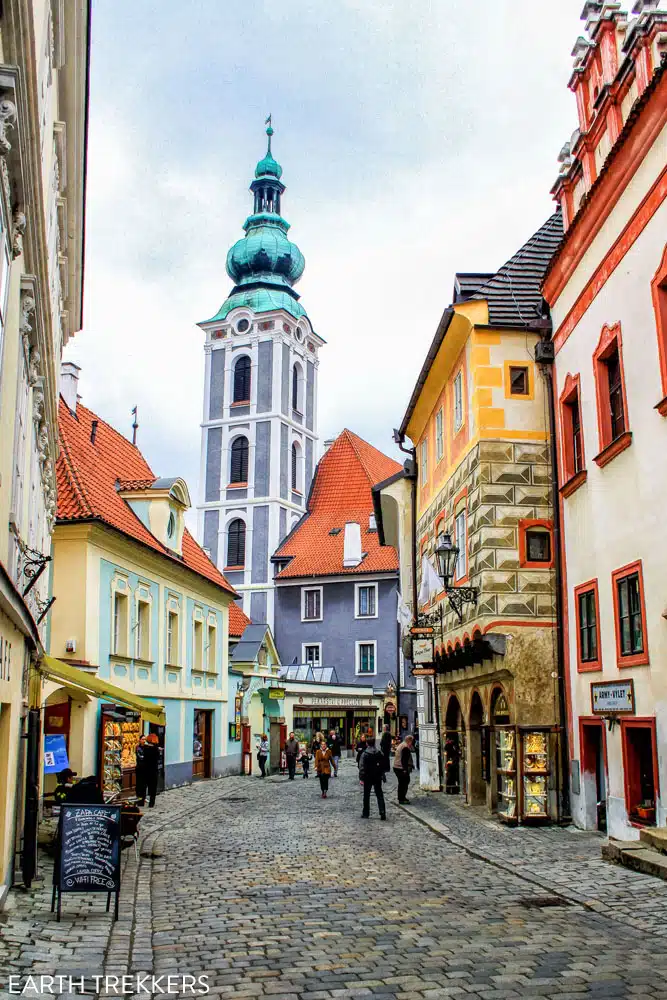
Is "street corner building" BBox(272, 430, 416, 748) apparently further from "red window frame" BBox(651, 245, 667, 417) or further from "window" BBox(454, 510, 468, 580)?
"red window frame" BBox(651, 245, 667, 417)

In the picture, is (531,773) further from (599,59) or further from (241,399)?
(241,399)

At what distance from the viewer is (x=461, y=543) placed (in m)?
21.5

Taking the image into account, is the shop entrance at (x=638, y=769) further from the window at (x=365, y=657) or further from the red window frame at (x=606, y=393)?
the window at (x=365, y=657)

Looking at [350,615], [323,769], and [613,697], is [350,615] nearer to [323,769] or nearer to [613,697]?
[323,769]

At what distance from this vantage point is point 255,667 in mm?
39875

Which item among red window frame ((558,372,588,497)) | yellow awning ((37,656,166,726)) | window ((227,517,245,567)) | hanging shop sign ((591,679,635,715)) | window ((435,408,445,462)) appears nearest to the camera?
hanging shop sign ((591,679,635,715))

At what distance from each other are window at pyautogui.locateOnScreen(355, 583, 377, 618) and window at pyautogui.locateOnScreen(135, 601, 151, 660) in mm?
30138

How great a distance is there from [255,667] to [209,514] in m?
30.1

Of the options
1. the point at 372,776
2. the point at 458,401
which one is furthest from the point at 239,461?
the point at 372,776

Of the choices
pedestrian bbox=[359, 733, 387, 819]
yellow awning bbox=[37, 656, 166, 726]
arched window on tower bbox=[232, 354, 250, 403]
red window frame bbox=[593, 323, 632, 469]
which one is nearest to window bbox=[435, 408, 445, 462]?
pedestrian bbox=[359, 733, 387, 819]

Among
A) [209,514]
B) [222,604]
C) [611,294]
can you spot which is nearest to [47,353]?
[611,294]

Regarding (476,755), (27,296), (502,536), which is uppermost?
(27,296)

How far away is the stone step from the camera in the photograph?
11594mm

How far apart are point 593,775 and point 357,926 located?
845 centimetres
